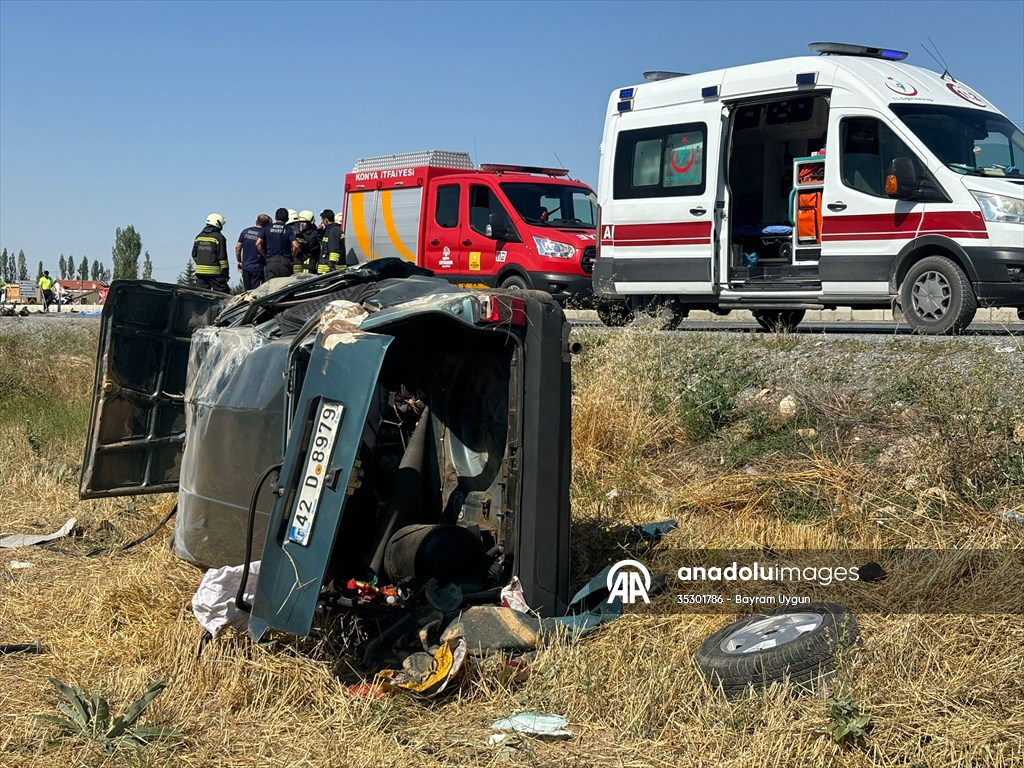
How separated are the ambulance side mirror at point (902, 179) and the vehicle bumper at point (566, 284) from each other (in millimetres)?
5003

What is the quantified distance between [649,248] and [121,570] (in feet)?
24.6

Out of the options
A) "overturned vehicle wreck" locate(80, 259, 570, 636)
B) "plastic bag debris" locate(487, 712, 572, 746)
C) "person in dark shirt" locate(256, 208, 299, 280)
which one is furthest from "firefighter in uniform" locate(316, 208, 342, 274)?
"plastic bag debris" locate(487, 712, 572, 746)

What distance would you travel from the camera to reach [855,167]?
35.8 ft

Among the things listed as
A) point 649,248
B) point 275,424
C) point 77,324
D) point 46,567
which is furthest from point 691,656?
point 77,324

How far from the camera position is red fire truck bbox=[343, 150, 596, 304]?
15.1 meters

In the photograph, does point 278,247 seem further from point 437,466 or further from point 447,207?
point 437,466

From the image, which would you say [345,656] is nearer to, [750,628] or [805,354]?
[750,628]

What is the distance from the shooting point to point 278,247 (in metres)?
17.7

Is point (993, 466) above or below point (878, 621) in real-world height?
above

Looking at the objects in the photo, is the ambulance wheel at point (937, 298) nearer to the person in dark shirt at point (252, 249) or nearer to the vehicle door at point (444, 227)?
the vehicle door at point (444, 227)

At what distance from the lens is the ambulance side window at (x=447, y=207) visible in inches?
655

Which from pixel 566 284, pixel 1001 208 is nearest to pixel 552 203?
pixel 566 284

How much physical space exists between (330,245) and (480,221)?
3.82m

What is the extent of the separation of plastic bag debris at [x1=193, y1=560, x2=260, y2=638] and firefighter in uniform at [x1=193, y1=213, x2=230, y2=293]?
12.2 m
